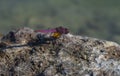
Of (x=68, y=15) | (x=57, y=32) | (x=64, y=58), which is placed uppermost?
(x=68, y=15)

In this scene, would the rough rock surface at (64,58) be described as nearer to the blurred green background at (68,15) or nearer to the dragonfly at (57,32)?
the dragonfly at (57,32)

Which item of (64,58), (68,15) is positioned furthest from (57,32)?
(68,15)

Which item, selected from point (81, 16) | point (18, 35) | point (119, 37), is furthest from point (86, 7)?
point (18, 35)

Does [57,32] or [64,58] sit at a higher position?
[57,32]

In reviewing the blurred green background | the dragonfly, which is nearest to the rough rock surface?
the dragonfly

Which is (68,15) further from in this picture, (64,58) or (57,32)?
(64,58)

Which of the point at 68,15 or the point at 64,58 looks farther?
→ the point at 68,15

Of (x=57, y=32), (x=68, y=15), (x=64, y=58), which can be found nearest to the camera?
(x=64, y=58)

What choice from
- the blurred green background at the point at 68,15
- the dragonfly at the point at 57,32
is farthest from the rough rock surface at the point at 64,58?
the blurred green background at the point at 68,15

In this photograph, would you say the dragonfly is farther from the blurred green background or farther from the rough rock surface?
the blurred green background
